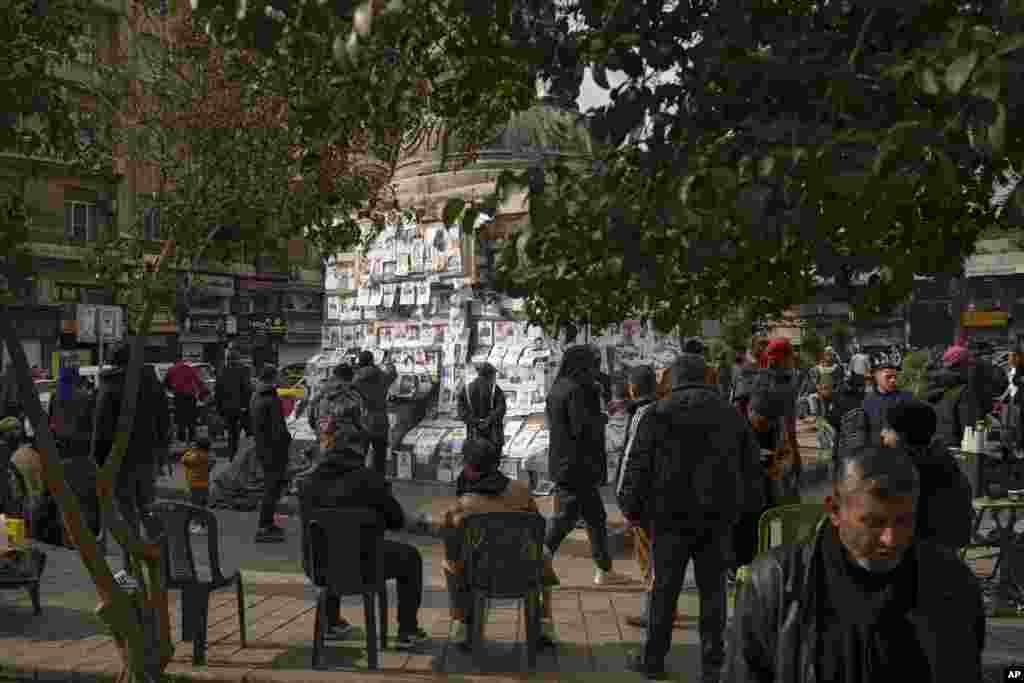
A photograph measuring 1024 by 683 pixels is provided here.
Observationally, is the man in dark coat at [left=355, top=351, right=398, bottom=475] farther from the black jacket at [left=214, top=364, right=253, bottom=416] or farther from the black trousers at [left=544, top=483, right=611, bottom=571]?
the black jacket at [left=214, top=364, right=253, bottom=416]

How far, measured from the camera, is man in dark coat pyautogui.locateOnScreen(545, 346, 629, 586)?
28.3 ft

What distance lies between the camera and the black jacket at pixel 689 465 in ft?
20.5

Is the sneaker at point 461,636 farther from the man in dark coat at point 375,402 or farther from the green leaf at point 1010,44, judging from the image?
the man in dark coat at point 375,402

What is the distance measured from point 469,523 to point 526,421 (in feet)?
25.0

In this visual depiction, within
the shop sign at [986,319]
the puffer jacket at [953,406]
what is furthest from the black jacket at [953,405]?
the shop sign at [986,319]

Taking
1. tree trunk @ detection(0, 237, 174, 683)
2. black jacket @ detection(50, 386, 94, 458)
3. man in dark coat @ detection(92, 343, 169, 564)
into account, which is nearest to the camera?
tree trunk @ detection(0, 237, 174, 683)

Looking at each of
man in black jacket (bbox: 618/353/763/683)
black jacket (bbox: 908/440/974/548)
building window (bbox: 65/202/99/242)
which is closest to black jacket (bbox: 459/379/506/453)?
man in black jacket (bbox: 618/353/763/683)

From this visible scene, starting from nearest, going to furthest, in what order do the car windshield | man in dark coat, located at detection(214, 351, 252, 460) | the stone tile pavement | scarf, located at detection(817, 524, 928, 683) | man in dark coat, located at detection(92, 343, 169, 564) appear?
scarf, located at detection(817, 524, 928, 683)
the stone tile pavement
man in dark coat, located at detection(92, 343, 169, 564)
man in dark coat, located at detection(214, 351, 252, 460)
the car windshield

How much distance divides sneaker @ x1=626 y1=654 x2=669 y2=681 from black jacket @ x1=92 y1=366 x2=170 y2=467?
14.2 feet

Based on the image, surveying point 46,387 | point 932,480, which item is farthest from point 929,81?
point 46,387

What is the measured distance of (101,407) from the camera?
30.1ft

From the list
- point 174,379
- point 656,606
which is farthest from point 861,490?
point 174,379

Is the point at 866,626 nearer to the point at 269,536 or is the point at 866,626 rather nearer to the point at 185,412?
the point at 269,536

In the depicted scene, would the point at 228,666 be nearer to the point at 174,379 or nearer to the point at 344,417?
the point at 344,417
